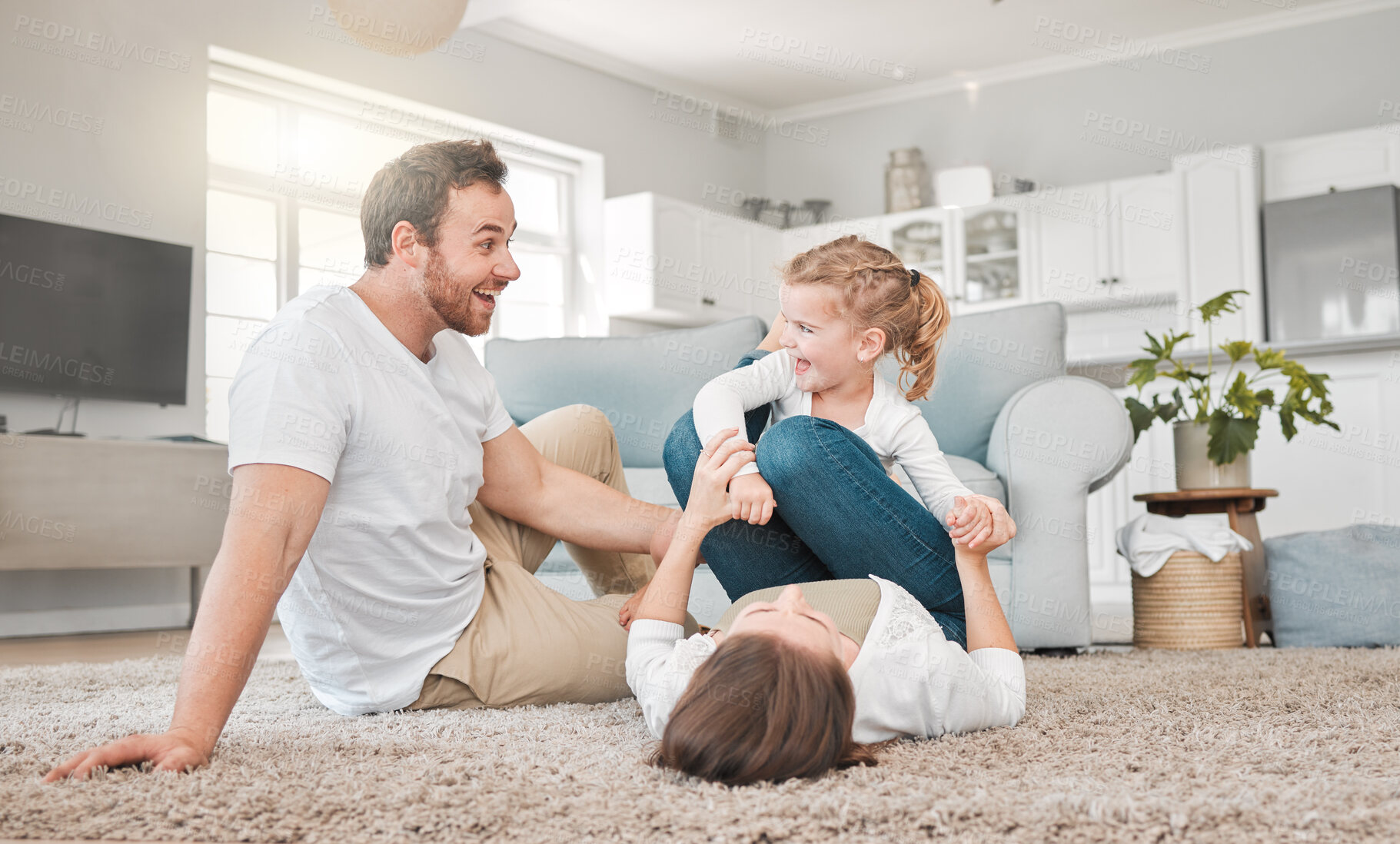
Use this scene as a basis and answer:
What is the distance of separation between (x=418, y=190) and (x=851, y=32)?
16.1 ft

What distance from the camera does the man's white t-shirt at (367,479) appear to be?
1.23 meters

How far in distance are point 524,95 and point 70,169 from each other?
7.97 ft

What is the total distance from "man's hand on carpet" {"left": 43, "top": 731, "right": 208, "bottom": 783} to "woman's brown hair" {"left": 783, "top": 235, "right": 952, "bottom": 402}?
2.95 ft

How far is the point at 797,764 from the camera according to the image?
100 cm

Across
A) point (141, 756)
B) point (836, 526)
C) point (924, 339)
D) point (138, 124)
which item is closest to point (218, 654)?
point (141, 756)

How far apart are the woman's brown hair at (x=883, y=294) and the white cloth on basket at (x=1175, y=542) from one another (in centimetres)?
134

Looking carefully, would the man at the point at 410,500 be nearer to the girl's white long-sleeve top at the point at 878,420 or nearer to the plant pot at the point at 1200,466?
the girl's white long-sleeve top at the point at 878,420

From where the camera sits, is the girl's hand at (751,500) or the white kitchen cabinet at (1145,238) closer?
the girl's hand at (751,500)

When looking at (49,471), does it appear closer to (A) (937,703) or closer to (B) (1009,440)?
(B) (1009,440)

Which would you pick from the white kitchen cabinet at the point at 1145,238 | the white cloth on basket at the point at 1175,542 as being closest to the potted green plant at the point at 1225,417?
the white cloth on basket at the point at 1175,542

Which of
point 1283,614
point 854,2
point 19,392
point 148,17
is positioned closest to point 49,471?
point 19,392

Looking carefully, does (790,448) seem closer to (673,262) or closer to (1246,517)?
(1246,517)

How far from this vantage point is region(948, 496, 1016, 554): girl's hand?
1.29 meters

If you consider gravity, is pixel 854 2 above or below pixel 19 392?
above
